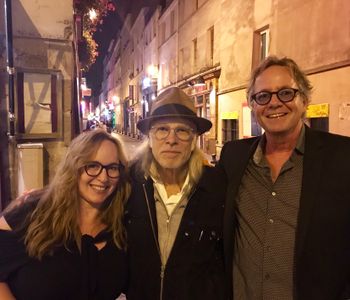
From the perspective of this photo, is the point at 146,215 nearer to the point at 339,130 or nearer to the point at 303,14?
the point at 339,130

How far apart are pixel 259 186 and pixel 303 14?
981 centimetres

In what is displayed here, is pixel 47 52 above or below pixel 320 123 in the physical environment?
above

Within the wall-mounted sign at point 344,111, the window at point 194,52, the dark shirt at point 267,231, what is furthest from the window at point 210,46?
the dark shirt at point 267,231

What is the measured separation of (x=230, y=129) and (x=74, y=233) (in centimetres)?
1478

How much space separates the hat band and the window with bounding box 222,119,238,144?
43.4 ft

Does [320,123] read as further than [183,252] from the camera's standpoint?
Yes

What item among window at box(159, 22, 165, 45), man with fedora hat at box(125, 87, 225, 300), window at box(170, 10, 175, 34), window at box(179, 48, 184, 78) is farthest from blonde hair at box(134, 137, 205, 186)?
window at box(159, 22, 165, 45)

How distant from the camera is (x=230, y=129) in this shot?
54.5 ft

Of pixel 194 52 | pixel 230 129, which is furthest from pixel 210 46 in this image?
pixel 230 129

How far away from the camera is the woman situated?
2094 mm

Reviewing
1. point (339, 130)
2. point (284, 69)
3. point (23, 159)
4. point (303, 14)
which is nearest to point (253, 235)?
point (284, 69)

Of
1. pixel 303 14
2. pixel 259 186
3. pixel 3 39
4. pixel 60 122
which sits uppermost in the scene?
pixel 303 14

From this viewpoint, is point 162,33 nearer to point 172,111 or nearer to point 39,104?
point 39,104

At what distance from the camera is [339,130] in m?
9.11
